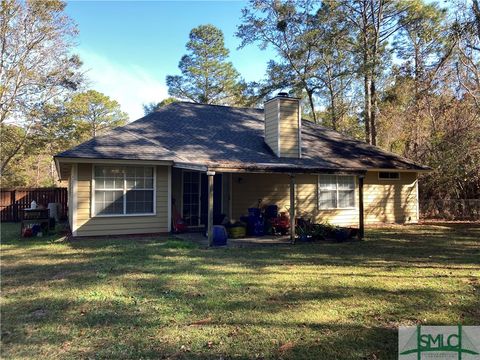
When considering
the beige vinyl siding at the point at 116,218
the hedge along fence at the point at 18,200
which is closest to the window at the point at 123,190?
the beige vinyl siding at the point at 116,218

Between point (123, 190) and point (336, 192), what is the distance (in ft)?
24.7

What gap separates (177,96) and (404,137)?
19314 mm

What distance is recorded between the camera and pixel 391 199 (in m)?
14.9

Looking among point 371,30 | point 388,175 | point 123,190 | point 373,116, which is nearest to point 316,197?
point 388,175

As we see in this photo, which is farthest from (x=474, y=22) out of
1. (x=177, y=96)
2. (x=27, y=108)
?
(x=177, y=96)

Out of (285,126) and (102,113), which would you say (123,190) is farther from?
(102,113)

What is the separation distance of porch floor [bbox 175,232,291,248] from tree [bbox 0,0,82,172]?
1609 centimetres

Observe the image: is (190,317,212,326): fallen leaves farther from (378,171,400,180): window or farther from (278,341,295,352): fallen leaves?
(378,171,400,180): window

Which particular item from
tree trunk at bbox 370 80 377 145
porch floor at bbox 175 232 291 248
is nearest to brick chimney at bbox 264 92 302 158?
porch floor at bbox 175 232 291 248

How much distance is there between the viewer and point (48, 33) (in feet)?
68.7

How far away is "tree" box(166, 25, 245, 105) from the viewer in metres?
31.9

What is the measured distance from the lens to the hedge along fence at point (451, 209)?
1620cm

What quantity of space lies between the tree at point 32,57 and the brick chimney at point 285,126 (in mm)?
15136

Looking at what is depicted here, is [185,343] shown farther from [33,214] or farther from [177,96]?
[177,96]
